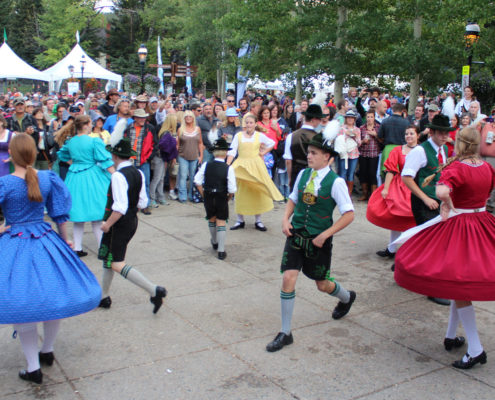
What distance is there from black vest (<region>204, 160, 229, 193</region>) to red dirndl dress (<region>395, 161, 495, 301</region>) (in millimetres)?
3301

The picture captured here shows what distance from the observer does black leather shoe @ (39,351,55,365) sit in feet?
14.0

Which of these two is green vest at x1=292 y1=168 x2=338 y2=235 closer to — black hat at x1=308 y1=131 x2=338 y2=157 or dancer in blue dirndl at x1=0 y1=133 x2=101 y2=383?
black hat at x1=308 y1=131 x2=338 y2=157

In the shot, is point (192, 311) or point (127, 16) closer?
point (192, 311)

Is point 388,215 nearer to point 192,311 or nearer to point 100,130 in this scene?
point 192,311

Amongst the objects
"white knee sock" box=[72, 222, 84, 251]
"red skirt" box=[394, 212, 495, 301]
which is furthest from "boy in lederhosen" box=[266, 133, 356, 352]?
"white knee sock" box=[72, 222, 84, 251]

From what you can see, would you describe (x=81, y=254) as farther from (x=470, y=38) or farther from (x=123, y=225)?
(x=470, y=38)

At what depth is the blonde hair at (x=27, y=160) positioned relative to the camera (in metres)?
4.04

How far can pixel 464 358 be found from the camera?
4.35 m

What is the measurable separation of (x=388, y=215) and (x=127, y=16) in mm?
50726

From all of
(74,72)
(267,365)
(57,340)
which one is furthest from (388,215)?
(74,72)

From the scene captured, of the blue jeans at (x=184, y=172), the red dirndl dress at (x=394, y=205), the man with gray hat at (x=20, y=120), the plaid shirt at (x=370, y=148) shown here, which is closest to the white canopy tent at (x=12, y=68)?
the man with gray hat at (x=20, y=120)

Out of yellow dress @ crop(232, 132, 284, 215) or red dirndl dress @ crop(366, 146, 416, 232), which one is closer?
red dirndl dress @ crop(366, 146, 416, 232)

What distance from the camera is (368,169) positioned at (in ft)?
38.0

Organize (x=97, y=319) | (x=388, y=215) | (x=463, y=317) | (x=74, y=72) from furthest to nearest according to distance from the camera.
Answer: (x=74, y=72)
(x=388, y=215)
(x=97, y=319)
(x=463, y=317)
